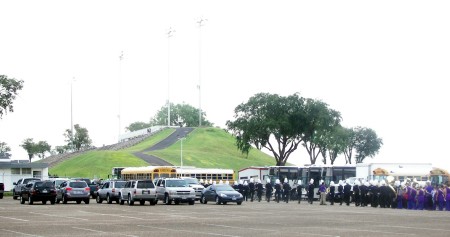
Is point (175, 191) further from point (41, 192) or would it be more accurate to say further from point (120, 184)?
point (41, 192)

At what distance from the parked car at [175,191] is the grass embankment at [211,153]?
75719 mm

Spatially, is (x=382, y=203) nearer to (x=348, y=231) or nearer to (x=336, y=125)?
(x=348, y=231)

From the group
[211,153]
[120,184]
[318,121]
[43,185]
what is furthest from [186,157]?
[43,185]

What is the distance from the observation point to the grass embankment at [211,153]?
134 meters

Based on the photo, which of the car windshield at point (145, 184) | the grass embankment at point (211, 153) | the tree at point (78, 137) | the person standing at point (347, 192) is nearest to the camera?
the car windshield at point (145, 184)

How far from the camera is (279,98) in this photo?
99.1 metres

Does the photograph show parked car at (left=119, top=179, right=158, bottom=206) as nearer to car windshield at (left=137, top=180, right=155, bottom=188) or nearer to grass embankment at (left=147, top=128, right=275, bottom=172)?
car windshield at (left=137, top=180, right=155, bottom=188)

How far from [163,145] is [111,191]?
101 m

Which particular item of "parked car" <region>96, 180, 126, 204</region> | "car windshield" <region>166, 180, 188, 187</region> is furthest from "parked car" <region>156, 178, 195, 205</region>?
"parked car" <region>96, 180, 126, 204</region>

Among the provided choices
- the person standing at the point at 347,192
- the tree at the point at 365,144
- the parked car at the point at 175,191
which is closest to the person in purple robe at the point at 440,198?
the person standing at the point at 347,192

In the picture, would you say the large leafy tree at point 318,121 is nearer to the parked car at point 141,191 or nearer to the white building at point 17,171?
the white building at point 17,171

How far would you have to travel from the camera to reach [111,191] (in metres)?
53.6

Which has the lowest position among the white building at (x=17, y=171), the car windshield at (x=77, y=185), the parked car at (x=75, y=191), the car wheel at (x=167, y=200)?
the car wheel at (x=167, y=200)

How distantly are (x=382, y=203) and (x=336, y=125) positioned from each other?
51.8 metres
